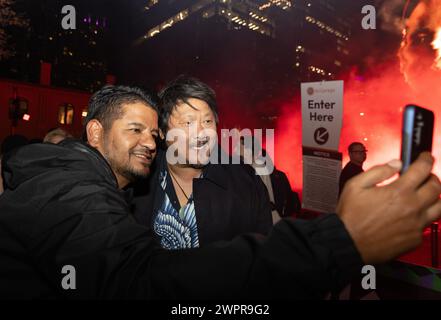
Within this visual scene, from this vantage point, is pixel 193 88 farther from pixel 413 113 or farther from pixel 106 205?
pixel 413 113

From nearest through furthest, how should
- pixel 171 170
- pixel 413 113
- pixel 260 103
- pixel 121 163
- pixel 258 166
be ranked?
pixel 413 113 → pixel 121 163 → pixel 171 170 → pixel 258 166 → pixel 260 103

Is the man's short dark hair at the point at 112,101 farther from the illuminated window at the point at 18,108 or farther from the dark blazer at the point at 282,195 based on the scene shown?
the illuminated window at the point at 18,108

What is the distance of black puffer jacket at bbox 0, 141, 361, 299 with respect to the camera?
1047 millimetres

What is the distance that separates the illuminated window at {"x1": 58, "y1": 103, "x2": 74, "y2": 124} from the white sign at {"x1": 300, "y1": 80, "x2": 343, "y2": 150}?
35.6 m

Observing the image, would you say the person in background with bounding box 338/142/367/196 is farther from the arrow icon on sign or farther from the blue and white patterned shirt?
the blue and white patterned shirt

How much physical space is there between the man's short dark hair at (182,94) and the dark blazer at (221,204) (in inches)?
25.0

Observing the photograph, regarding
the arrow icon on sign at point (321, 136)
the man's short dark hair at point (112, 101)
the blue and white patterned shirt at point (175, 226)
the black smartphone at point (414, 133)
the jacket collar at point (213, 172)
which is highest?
the man's short dark hair at point (112, 101)

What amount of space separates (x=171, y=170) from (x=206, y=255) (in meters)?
2.44

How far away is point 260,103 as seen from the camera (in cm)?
3469

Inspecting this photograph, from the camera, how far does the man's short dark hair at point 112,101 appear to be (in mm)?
2789

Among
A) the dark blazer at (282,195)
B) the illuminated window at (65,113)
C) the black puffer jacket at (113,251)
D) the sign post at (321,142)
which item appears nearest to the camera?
the black puffer jacket at (113,251)

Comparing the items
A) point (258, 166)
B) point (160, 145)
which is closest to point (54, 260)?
point (160, 145)

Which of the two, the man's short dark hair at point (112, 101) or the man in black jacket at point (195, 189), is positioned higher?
the man's short dark hair at point (112, 101)

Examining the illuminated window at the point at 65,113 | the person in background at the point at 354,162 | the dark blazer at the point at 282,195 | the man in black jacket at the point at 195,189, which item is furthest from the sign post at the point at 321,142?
the illuminated window at the point at 65,113
